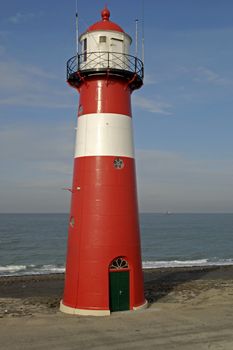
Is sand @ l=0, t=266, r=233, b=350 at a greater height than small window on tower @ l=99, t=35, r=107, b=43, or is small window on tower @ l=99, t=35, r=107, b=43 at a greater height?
small window on tower @ l=99, t=35, r=107, b=43

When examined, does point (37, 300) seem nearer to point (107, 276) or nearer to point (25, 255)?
point (107, 276)

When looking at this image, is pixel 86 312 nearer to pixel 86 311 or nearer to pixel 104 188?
pixel 86 311

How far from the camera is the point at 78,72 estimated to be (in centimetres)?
1495

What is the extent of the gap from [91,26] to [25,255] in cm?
3646

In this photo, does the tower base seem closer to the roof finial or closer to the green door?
the green door

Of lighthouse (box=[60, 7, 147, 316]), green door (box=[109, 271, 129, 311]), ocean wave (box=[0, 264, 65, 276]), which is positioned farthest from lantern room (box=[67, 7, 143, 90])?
ocean wave (box=[0, 264, 65, 276])

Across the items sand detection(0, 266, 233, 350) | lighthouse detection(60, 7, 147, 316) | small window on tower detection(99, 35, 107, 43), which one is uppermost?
small window on tower detection(99, 35, 107, 43)

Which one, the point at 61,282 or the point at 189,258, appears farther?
the point at 189,258

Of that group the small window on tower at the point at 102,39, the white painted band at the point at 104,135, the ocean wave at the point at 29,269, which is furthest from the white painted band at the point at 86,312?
the ocean wave at the point at 29,269

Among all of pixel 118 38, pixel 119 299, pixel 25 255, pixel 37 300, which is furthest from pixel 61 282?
pixel 25 255

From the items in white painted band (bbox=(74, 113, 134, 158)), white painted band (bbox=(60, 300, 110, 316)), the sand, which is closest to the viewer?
the sand

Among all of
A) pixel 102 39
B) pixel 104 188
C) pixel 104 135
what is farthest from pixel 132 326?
pixel 102 39

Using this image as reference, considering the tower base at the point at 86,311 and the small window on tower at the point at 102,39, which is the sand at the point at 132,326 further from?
the small window on tower at the point at 102,39

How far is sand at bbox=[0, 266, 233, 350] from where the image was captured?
11.5 m
